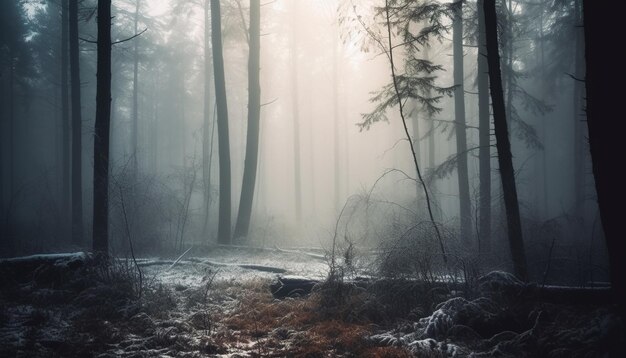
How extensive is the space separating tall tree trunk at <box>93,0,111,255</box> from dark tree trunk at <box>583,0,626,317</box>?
27.7ft

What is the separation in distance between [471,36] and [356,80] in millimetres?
21941

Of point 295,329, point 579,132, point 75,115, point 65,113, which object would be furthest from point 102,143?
point 579,132

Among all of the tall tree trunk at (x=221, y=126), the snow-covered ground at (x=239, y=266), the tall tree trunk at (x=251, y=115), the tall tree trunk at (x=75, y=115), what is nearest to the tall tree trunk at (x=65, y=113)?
the tall tree trunk at (x=75, y=115)

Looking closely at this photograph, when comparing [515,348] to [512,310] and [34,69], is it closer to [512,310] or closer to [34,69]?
[512,310]

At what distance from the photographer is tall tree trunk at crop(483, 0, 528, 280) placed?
21.3 ft

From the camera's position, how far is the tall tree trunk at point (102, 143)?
26.4 feet

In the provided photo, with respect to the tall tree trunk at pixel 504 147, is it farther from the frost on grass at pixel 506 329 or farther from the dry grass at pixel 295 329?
the dry grass at pixel 295 329

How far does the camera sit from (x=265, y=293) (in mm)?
6816

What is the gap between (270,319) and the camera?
5516mm

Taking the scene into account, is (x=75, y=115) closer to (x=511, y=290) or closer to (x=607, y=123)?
(x=511, y=290)

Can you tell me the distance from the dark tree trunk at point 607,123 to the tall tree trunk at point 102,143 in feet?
27.7

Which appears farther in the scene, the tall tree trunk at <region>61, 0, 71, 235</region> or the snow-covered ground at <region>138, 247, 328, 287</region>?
the tall tree trunk at <region>61, 0, 71, 235</region>

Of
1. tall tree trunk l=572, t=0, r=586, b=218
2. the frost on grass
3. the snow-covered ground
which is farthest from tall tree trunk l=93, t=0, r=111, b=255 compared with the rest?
tall tree trunk l=572, t=0, r=586, b=218

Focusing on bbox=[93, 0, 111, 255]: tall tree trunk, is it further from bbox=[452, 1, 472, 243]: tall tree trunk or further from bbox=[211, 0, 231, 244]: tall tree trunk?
bbox=[452, 1, 472, 243]: tall tree trunk
